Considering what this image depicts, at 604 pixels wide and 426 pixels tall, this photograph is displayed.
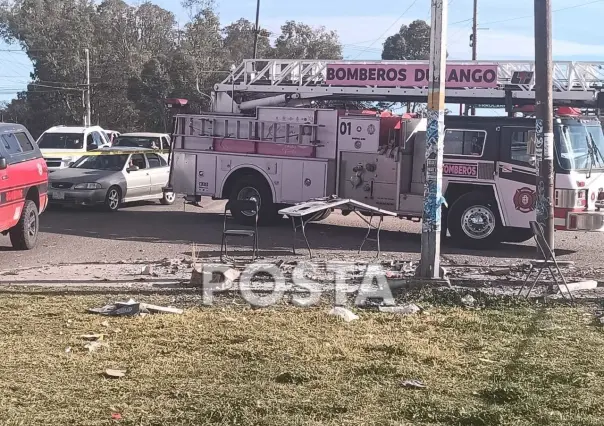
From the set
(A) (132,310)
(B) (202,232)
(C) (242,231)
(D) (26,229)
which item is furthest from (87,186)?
(A) (132,310)

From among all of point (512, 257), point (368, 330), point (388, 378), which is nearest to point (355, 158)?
point (512, 257)

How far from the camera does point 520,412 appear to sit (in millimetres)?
5254

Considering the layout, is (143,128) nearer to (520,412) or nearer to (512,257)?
(512,257)

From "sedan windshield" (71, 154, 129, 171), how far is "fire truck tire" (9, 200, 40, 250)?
20.2 ft

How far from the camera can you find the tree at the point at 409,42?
50912 millimetres

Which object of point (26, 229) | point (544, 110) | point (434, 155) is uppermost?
point (544, 110)

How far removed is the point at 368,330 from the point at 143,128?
153 feet

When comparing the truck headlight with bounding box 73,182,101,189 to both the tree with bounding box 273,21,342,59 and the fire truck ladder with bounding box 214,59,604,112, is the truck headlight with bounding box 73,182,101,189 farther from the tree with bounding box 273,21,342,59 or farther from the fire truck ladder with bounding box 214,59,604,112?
the tree with bounding box 273,21,342,59

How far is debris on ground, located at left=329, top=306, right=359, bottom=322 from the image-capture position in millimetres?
8075

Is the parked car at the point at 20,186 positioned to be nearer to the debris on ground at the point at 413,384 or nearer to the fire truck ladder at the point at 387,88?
the fire truck ladder at the point at 387,88

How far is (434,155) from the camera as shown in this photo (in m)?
9.83

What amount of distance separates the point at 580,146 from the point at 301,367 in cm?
896

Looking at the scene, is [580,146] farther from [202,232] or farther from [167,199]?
[167,199]

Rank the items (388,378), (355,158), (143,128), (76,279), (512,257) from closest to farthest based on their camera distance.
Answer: (388,378) → (76,279) → (512,257) → (355,158) → (143,128)
